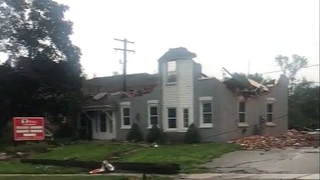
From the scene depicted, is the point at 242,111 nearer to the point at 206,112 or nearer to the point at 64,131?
the point at 206,112

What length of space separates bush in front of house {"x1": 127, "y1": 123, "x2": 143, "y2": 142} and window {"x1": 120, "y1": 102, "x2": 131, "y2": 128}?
1.27m

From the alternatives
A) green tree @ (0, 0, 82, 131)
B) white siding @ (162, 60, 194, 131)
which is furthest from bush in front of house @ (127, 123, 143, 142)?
green tree @ (0, 0, 82, 131)

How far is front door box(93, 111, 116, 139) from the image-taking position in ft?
116

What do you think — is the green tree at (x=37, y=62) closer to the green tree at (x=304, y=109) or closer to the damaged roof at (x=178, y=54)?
the damaged roof at (x=178, y=54)

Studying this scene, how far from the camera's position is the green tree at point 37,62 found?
3562 centimetres

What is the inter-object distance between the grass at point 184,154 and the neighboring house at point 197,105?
2830 mm

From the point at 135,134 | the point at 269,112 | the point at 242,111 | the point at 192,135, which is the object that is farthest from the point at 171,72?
the point at 269,112

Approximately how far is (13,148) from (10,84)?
5.25m

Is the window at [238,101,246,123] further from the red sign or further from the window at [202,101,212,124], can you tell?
the red sign

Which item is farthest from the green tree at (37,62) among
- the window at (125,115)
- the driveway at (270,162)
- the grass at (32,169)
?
the driveway at (270,162)

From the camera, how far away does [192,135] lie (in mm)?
30016

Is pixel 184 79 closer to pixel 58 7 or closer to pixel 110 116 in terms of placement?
pixel 110 116

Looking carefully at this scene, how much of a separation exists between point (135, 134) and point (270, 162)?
518 inches

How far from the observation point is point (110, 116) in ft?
117
